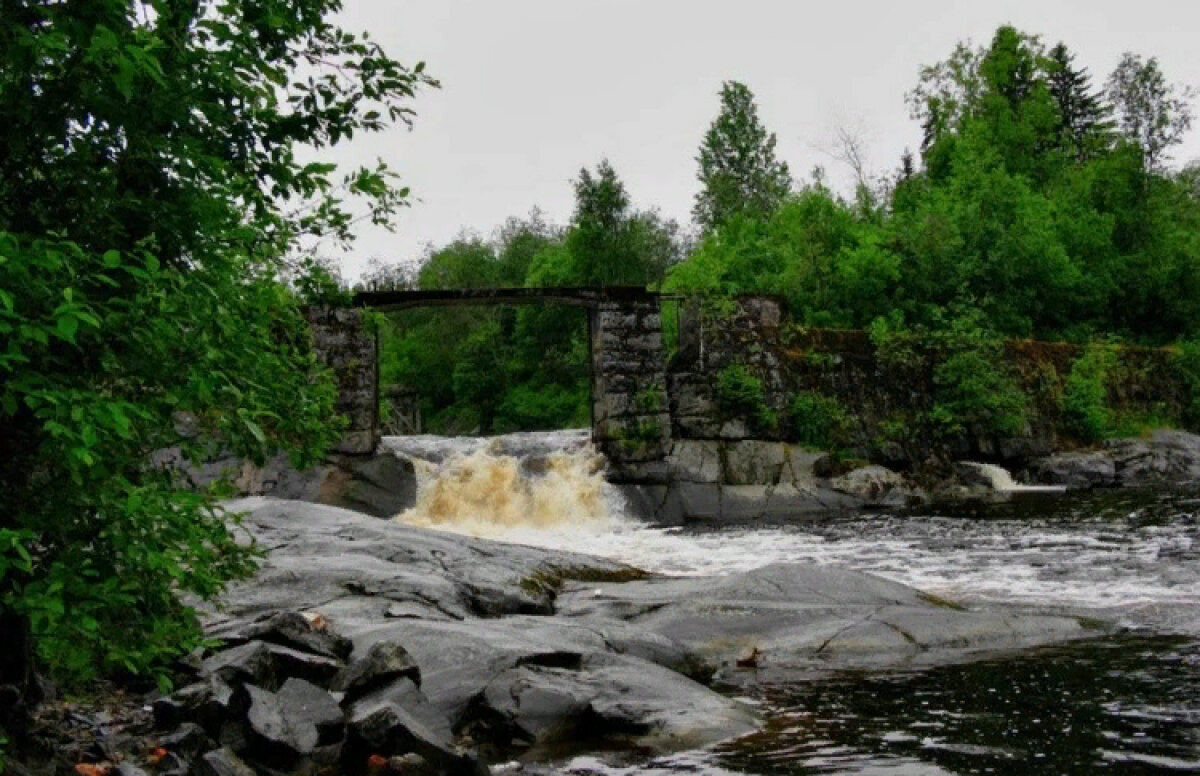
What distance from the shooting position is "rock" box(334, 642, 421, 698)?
22.4 feet

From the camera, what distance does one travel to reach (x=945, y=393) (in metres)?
31.0

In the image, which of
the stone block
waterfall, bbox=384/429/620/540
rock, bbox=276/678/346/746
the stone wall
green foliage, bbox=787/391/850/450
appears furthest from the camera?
green foliage, bbox=787/391/850/450

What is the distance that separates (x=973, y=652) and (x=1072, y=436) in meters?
26.0

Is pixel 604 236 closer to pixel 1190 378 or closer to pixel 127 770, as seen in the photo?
pixel 1190 378

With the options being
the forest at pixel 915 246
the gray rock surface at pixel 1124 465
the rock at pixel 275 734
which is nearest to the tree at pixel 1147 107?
the forest at pixel 915 246

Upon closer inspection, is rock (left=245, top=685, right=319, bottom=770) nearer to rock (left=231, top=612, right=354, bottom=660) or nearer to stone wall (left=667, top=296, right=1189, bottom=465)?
rock (left=231, top=612, right=354, bottom=660)

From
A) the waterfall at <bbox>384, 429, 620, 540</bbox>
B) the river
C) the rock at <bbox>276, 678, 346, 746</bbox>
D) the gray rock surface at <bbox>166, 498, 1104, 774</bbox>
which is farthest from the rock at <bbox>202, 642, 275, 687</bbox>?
the waterfall at <bbox>384, 429, 620, 540</bbox>

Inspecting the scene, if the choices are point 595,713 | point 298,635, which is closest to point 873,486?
point 595,713

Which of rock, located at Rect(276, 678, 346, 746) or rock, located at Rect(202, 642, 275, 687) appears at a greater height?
rock, located at Rect(202, 642, 275, 687)

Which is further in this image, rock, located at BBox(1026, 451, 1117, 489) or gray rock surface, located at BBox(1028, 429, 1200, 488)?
gray rock surface, located at BBox(1028, 429, 1200, 488)

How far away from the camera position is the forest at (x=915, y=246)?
3534 cm

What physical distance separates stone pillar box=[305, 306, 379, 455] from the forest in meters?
6.68

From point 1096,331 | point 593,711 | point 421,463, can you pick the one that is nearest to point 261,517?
point 593,711

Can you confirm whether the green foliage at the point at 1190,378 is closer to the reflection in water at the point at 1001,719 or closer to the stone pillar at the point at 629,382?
the stone pillar at the point at 629,382
